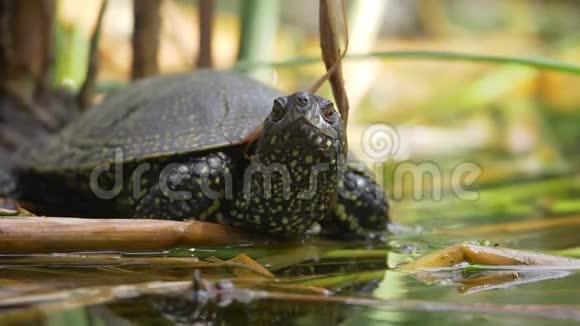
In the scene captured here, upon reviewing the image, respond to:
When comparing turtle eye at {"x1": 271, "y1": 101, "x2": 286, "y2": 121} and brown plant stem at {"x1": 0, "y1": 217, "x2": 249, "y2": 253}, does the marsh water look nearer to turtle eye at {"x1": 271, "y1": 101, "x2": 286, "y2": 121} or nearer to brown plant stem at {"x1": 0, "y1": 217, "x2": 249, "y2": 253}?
brown plant stem at {"x1": 0, "y1": 217, "x2": 249, "y2": 253}

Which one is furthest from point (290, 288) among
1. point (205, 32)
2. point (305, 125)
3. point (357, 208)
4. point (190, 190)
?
point (205, 32)

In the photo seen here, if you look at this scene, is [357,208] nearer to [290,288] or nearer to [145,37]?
[290,288]

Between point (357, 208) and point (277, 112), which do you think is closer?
point (277, 112)

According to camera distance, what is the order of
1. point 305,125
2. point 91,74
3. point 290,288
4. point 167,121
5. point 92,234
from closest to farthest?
1. point 290,288
2. point 92,234
3. point 305,125
4. point 167,121
5. point 91,74

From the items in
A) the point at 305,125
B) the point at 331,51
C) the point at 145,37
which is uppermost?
the point at 145,37

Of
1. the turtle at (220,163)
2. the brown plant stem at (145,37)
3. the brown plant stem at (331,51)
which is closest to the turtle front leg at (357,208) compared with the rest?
the turtle at (220,163)

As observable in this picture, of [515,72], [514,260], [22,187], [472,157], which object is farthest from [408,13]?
[514,260]

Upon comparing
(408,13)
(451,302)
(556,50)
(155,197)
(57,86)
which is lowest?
(451,302)

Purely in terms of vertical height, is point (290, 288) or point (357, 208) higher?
point (357, 208)

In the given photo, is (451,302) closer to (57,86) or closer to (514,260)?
(514,260)
